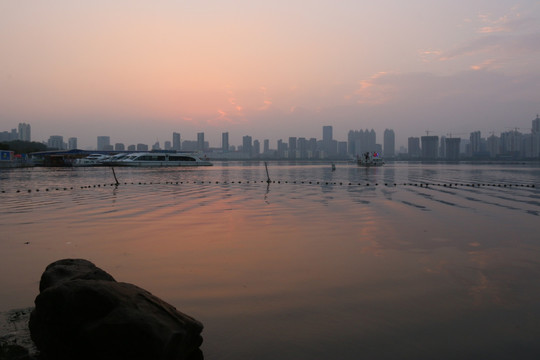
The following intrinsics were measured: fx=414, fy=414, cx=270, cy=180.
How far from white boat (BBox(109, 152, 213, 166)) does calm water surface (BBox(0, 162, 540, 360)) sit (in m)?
96.3

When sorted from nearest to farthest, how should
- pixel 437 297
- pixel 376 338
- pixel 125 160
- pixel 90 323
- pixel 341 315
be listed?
pixel 90 323 < pixel 376 338 < pixel 341 315 < pixel 437 297 < pixel 125 160

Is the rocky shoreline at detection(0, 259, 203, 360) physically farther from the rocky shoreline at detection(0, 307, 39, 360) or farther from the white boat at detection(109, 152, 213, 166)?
the white boat at detection(109, 152, 213, 166)

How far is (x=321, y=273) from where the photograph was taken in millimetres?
10406

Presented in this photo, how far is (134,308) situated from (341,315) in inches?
153

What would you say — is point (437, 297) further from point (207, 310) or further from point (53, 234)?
point (53, 234)

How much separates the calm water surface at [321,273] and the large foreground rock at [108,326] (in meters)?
1.15

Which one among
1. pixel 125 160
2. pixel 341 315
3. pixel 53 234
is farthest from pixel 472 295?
pixel 125 160

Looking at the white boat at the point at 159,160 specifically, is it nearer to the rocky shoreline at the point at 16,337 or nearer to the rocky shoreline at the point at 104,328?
the rocky shoreline at the point at 16,337

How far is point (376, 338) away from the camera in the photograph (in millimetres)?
6809

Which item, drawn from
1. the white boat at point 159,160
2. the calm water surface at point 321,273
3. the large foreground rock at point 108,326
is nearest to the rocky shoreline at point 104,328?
the large foreground rock at point 108,326

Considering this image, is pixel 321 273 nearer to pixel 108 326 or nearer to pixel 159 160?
pixel 108 326

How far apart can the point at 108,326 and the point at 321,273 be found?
19.9 feet

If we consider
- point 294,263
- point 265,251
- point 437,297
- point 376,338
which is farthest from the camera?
point 265,251

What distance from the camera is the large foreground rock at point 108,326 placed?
534 centimetres
